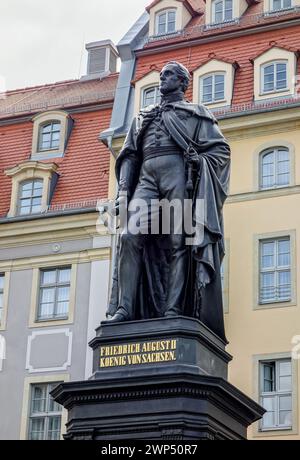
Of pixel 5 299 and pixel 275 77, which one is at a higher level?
pixel 275 77

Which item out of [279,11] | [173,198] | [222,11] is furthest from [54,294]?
[173,198]

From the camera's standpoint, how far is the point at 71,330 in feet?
84.3

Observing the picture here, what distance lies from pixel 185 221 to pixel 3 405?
53.6ft

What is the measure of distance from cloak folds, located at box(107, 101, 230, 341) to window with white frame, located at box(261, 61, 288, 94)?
1526 centimetres

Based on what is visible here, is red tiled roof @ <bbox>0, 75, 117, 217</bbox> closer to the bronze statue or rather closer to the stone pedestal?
the bronze statue

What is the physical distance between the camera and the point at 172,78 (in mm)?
10648

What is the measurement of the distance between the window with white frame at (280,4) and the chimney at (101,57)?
6505 millimetres

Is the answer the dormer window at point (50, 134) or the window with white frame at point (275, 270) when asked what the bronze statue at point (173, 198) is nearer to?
the window with white frame at point (275, 270)

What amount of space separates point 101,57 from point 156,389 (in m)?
24.5

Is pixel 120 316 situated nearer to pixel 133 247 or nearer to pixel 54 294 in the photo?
pixel 133 247

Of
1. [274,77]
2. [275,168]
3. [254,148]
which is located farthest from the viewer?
[274,77]

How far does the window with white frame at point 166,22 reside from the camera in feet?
93.9
